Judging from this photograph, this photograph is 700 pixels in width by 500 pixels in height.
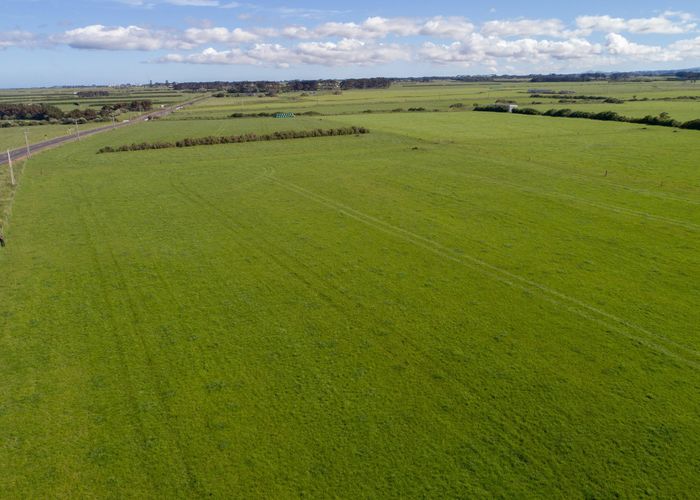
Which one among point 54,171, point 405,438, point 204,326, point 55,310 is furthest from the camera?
point 54,171

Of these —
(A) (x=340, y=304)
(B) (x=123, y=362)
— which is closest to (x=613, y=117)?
(A) (x=340, y=304)

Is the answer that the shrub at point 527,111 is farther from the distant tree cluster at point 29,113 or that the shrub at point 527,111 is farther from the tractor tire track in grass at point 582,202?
the distant tree cluster at point 29,113

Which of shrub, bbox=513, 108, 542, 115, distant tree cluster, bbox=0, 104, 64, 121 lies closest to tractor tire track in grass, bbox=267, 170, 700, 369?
shrub, bbox=513, 108, 542, 115

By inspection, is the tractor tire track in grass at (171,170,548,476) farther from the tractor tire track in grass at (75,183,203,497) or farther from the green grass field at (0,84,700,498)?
the tractor tire track in grass at (75,183,203,497)

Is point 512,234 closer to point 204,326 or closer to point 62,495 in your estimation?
point 204,326

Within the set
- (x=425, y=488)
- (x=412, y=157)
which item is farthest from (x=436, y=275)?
(x=412, y=157)

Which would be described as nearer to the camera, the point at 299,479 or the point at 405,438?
the point at 299,479

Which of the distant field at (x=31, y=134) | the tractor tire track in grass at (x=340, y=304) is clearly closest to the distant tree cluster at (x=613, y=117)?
the tractor tire track in grass at (x=340, y=304)
